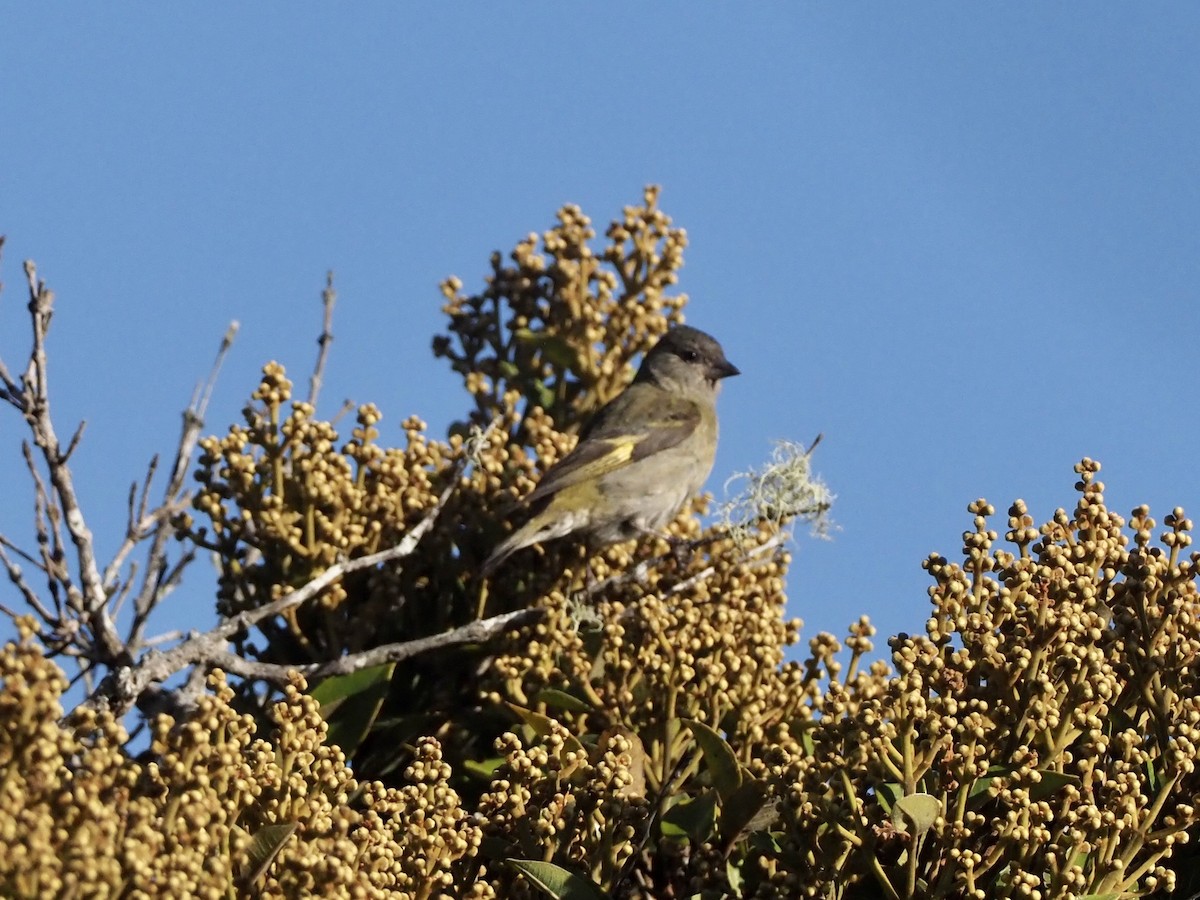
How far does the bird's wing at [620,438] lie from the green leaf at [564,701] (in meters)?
1.28

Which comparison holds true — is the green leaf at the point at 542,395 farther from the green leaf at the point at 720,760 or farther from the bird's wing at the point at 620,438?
the green leaf at the point at 720,760

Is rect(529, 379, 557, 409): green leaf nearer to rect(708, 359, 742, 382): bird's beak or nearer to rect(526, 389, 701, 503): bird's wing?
rect(526, 389, 701, 503): bird's wing

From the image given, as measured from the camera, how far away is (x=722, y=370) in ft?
30.3

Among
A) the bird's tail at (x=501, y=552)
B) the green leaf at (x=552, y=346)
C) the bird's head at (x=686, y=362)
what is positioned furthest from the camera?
the bird's head at (x=686, y=362)

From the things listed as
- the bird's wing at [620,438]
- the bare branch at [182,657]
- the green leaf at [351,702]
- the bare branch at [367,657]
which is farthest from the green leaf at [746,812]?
the bird's wing at [620,438]

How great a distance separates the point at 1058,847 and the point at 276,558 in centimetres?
330

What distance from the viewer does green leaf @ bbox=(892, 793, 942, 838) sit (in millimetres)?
4012

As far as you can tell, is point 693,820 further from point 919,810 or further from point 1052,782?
point 1052,782

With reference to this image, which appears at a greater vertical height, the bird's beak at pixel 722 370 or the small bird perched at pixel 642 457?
the bird's beak at pixel 722 370

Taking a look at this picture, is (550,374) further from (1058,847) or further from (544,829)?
(1058,847)

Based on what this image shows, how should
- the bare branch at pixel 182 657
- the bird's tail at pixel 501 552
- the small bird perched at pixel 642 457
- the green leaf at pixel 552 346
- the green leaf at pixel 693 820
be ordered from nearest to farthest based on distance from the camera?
the green leaf at pixel 693 820 → the bare branch at pixel 182 657 → the bird's tail at pixel 501 552 → the small bird perched at pixel 642 457 → the green leaf at pixel 552 346

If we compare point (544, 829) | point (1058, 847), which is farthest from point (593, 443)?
point (1058, 847)

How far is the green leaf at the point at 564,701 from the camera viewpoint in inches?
220

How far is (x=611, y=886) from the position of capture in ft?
14.9
